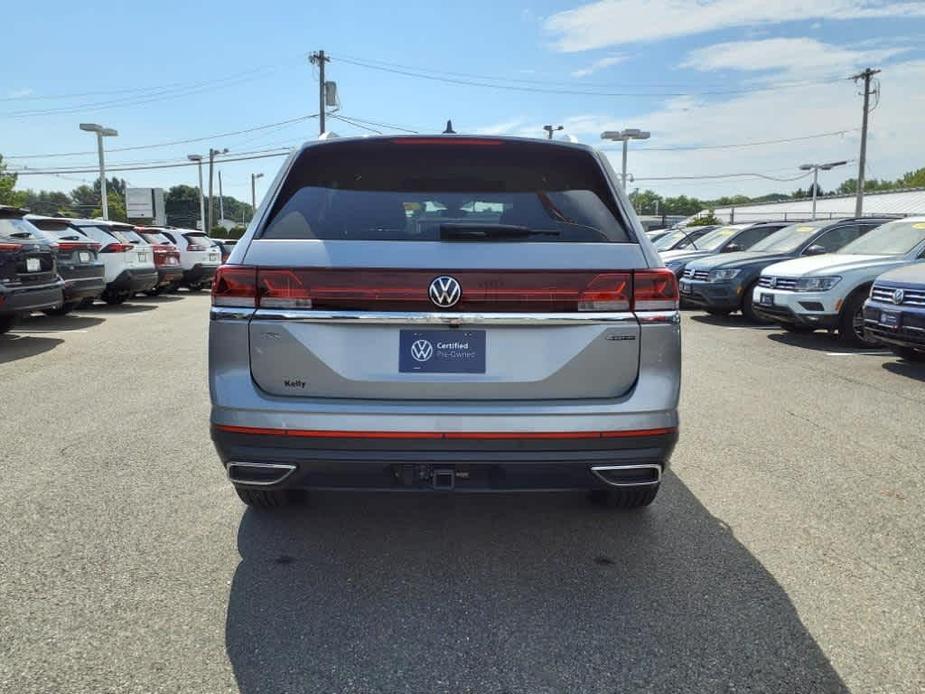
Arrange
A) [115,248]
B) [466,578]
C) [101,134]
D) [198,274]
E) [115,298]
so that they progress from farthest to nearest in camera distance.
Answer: [101,134], [198,274], [115,298], [115,248], [466,578]

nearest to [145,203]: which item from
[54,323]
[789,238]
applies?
[54,323]

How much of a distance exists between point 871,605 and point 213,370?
2.67 metres

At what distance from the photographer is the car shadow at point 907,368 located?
7434mm

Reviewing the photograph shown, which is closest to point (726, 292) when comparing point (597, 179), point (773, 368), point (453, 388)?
point (773, 368)

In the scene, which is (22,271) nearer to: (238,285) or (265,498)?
(265,498)

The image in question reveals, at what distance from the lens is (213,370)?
110 inches

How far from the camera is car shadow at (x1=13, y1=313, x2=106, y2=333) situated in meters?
10.9

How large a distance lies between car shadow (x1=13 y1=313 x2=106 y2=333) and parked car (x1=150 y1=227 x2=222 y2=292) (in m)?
5.24

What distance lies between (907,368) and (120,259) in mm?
12595

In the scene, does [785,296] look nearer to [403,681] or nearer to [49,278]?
[403,681]

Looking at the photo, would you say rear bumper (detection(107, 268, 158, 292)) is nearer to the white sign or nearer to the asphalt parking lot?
the asphalt parking lot

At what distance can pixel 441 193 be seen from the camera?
3090 mm

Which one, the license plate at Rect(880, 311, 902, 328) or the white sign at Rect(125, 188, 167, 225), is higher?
the white sign at Rect(125, 188, 167, 225)

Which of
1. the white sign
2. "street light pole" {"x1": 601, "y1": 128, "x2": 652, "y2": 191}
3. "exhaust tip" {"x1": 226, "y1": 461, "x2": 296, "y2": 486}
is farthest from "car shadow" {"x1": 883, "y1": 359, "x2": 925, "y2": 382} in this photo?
the white sign
